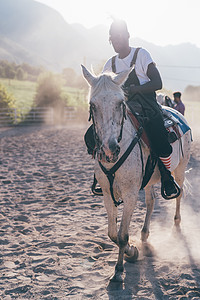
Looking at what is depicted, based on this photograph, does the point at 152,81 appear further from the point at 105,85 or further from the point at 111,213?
the point at 111,213

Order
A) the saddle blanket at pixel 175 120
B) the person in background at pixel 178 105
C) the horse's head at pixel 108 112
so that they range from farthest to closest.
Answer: the person in background at pixel 178 105 < the saddle blanket at pixel 175 120 < the horse's head at pixel 108 112

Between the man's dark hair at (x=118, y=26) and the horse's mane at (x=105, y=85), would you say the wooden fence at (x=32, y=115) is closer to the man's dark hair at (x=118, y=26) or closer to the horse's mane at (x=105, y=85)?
the man's dark hair at (x=118, y=26)

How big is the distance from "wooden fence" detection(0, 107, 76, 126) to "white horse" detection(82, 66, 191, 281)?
22.5 metres

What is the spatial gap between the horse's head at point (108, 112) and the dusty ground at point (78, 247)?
1677mm

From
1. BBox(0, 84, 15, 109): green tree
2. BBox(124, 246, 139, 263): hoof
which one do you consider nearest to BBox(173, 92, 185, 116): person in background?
BBox(124, 246, 139, 263): hoof

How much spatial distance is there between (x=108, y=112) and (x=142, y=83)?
3.78 ft

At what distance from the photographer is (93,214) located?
5.78 metres

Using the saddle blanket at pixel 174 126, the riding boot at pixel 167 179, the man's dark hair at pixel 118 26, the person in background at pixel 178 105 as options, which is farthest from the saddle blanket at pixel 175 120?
the person in background at pixel 178 105

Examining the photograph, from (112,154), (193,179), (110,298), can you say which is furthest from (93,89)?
(193,179)

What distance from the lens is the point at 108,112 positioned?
278 centimetres

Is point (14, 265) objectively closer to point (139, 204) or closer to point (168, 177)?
point (168, 177)

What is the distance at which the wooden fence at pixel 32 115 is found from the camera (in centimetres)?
2519

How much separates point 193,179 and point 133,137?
5.56 metres

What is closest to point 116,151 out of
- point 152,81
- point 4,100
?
point 152,81
